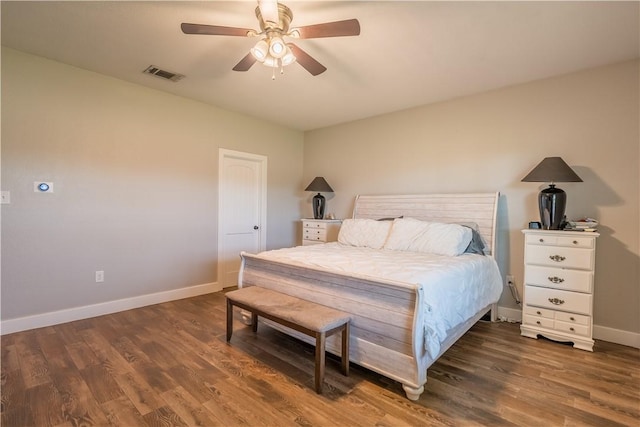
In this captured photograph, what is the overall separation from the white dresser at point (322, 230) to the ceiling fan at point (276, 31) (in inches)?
108

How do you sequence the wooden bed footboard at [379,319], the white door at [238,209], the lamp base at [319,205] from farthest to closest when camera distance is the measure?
the lamp base at [319,205] < the white door at [238,209] < the wooden bed footboard at [379,319]

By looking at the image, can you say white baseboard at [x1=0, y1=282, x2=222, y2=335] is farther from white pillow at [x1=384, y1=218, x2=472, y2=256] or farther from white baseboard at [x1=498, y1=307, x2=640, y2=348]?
white baseboard at [x1=498, y1=307, x2=640, y2=348]

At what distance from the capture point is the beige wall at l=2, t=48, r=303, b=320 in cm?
278

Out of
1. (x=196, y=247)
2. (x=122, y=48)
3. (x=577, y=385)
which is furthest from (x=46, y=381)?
(x=577, y=385)

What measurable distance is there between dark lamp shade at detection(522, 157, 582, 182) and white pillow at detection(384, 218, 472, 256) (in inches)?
30.9

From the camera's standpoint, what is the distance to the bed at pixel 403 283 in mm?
1840

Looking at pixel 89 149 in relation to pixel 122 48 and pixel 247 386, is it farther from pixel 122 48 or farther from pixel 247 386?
pixel 247 386

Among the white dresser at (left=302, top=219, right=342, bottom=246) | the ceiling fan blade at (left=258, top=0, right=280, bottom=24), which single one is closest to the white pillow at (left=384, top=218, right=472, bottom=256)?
the white dresser at (left=302, top=219, right=342, bottom=246)

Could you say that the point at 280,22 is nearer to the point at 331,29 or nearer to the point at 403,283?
the point at 331,29

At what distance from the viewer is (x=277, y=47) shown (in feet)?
6.48

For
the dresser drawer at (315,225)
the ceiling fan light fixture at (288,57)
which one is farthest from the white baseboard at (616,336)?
the ceiling fan light fixture at (288,57)

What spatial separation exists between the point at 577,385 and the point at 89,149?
4.67 meters

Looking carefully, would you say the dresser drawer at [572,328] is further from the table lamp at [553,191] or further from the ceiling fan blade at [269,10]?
the ceiling fan blade at [269,10]

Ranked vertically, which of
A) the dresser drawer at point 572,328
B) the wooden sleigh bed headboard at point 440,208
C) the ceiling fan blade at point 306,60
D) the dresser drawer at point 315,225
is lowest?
the dresser drawer at point 572,328
